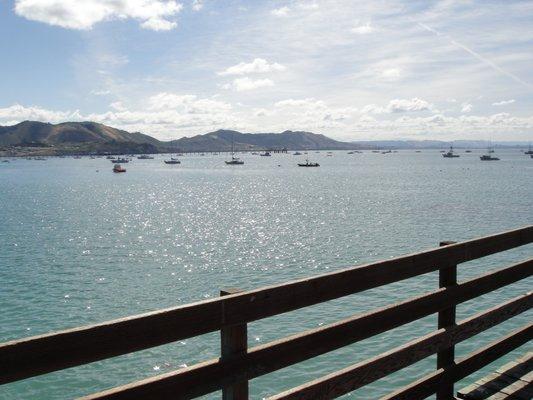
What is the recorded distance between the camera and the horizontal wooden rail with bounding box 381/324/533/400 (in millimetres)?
4785

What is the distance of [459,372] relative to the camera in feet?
17.4

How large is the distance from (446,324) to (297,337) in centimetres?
213

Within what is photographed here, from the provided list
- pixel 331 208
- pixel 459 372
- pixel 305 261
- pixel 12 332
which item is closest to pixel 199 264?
pixel 305 261

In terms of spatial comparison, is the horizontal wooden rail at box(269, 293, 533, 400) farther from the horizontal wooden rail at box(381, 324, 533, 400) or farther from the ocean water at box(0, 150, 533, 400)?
the ocean water at box(0, 150, 533, 400)

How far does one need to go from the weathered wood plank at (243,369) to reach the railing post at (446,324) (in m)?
0.24

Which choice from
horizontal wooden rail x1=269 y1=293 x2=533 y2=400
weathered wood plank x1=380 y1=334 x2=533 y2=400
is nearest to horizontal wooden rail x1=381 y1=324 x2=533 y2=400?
weathered wood plank x1=380 y1=334 x2=533 y2=400

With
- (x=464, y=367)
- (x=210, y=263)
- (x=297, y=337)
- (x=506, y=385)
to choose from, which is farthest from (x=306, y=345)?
(x=210, y=263)

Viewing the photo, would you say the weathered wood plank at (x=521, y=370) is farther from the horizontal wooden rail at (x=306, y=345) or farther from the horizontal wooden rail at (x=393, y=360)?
the horizontal wooden rail at (x=306, y=345)

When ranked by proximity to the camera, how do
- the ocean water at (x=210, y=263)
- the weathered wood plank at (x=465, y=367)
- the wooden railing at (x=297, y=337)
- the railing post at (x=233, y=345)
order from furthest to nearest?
the ocean water at (x=210, y=263) < the weathered wood plank at (x=465, y=367) < the railing post at (x=233, y=345) < the wooden railing at (x=297, y=337)

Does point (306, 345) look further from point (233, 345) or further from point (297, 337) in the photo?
point (233, 345)

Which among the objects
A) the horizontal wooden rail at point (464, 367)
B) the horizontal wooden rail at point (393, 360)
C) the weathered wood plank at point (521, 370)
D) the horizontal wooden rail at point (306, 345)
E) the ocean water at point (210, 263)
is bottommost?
the ocean water at point (210, 263)

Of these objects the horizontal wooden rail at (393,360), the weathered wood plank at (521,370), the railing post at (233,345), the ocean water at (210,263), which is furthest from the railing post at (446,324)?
the ocean water at (210,263)

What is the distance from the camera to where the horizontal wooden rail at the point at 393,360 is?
3854 mm

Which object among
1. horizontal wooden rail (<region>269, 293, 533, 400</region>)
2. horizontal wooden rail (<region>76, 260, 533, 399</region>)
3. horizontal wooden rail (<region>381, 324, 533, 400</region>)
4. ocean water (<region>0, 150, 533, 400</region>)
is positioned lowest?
ocean water (<region>0, 150, 533, 400</region>)
